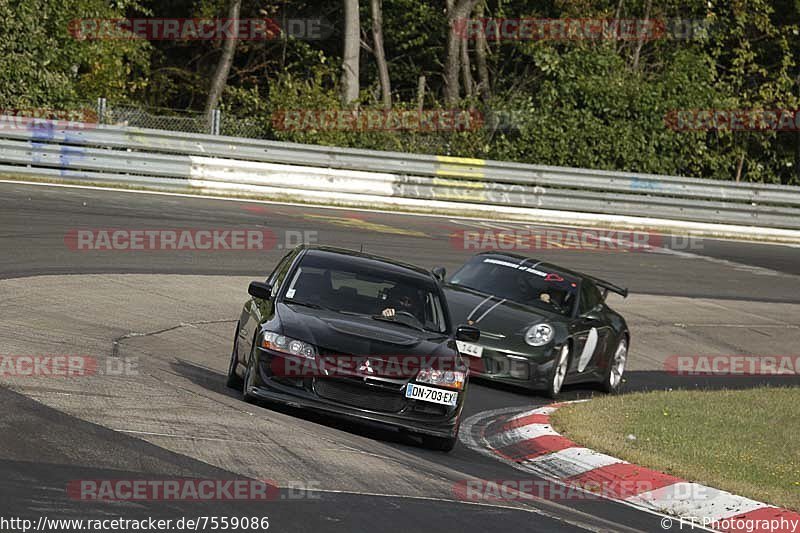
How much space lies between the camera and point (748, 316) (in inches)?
832

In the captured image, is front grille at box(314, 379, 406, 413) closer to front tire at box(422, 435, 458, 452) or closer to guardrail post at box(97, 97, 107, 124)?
front tire at box(422, 435, 458, 452)

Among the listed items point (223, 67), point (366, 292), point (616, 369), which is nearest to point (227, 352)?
point (366, 292)

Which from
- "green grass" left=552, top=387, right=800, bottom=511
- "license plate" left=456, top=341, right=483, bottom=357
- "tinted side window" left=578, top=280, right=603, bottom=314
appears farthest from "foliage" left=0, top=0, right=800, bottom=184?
"green grass" left=552, top=387, right=800, bottom=511

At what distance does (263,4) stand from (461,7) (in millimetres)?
6000

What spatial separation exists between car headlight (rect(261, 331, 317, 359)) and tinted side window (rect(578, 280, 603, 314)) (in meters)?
5.81

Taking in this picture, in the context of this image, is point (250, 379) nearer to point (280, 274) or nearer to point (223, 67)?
point (280, 274)

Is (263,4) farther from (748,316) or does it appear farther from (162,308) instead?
(162,308)

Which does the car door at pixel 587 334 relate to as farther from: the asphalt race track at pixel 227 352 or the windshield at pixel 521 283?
the asphalt race track at pixel 227 352

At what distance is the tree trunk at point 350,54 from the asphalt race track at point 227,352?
709 cm

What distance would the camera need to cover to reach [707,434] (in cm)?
1159

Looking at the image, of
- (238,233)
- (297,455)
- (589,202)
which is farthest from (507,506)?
(589,202)

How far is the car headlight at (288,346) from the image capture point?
9461 mm

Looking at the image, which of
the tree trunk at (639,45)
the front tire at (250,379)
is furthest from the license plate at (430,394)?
the tree trunk at (639,45)

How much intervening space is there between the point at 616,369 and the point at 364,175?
12.4 meters
